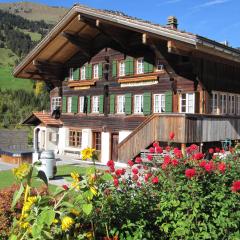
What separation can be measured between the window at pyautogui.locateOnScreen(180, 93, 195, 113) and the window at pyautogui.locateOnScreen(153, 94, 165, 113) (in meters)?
1.15

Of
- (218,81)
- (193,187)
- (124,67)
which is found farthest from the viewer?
(124,67)

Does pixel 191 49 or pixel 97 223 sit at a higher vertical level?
pixel 191 49

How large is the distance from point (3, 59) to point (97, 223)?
86777mm

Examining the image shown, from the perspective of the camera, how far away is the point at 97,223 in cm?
516

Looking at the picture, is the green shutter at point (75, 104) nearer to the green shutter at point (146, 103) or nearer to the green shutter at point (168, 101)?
the green shutter at point (146, 103)

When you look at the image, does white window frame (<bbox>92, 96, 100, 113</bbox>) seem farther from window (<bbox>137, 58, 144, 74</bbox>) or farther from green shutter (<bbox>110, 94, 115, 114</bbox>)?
window (<bbox>137, 58, 144, 74</bbox>)

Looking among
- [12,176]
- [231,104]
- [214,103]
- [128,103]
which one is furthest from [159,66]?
[12,176]

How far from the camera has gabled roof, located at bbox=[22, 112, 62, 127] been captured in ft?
91.3

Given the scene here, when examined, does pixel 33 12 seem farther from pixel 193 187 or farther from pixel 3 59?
pixel 193 187

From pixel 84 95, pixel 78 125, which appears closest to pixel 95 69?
pixel 84 95

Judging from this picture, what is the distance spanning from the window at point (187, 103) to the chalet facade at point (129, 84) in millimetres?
47

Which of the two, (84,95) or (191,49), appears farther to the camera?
Answer: (84,95)

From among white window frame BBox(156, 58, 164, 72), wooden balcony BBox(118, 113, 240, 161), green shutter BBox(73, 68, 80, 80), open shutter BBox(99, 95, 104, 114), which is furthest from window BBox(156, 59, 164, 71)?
green shutter BBox(73, 68, 80, 80)

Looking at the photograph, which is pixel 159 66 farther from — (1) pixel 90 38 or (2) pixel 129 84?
(1) pixel 90 38
